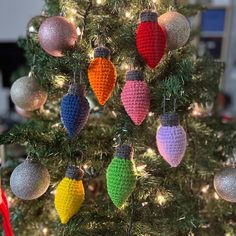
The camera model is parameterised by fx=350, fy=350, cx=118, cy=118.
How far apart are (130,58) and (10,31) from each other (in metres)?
1.66

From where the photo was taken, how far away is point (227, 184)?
55 cm

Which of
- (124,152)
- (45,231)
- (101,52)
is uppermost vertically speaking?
(101,52)

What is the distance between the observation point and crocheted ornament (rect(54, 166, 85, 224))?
1.59 feet

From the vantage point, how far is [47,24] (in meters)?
0.50

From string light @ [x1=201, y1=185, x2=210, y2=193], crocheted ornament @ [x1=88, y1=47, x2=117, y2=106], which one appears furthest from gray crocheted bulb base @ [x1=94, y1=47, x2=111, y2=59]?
string light @ [x1=201, y1=185, x2=210, y2=193]

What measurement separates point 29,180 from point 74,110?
0.41ft

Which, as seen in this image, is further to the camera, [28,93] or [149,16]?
[28,93]

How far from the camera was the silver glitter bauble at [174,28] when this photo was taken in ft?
1.63

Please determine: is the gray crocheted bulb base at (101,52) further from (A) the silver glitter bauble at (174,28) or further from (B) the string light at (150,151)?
(B) the string light at (150,151)

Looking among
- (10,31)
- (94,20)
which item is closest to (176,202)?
(94,20)

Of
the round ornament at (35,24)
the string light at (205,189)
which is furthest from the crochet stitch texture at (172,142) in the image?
the round ornament at (35,24)

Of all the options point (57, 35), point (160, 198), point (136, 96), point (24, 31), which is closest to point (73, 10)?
point (57, 35)

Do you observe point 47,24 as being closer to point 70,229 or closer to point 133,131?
point 133,131

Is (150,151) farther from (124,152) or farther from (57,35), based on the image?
(57,35)
